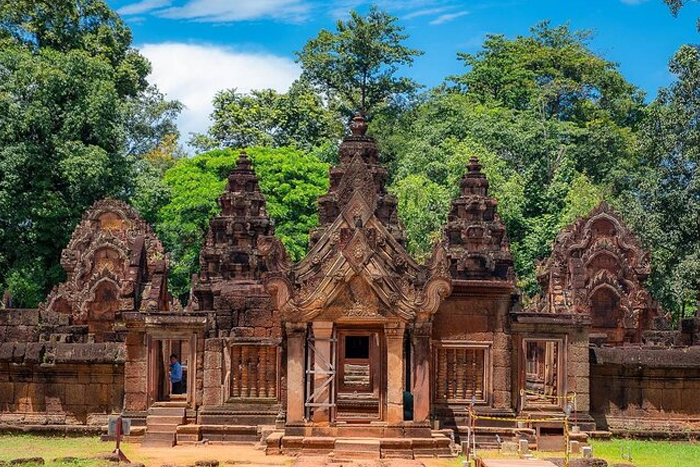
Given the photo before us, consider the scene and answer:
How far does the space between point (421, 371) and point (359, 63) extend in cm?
4067

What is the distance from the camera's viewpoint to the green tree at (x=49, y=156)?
3856 cm

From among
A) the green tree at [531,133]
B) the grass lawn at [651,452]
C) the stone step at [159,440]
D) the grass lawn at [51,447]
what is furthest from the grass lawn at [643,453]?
the green tree at [531,133]

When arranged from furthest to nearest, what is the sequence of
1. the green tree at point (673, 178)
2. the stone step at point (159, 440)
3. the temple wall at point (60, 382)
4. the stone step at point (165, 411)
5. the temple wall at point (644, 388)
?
the green tree at point (673, 178) → the temple wall at point (644, 388) → the temple wall at point (60, 382) → the stone step at point (165, 411) → the stone step at point (159, 440)

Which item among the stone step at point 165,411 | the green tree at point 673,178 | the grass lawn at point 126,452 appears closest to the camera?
the grass lawn at point 126,452

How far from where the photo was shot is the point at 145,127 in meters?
60.9

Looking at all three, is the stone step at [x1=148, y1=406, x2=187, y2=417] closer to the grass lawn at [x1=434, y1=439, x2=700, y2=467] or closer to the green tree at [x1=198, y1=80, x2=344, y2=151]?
the grass lawn at [x1=434, y1=439, x2=700, y2=467]

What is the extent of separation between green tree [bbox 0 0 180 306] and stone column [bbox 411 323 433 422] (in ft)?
73.0

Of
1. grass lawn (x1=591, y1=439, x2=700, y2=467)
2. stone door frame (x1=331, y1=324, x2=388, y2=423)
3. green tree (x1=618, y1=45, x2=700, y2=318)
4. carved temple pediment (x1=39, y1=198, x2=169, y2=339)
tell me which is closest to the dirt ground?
stone door frame (x1=331, y1=324, x2=388, y2=423)

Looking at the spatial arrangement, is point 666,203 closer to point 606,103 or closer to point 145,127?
point 606,103

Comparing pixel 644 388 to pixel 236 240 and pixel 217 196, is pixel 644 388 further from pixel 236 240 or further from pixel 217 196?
pixel 217 196

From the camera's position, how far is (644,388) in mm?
22906

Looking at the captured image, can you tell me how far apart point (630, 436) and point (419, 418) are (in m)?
5.39

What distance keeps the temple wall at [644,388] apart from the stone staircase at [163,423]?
8.42m

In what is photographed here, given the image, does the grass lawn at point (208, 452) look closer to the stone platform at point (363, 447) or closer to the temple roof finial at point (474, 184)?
the stone platform at point (363, 447)
